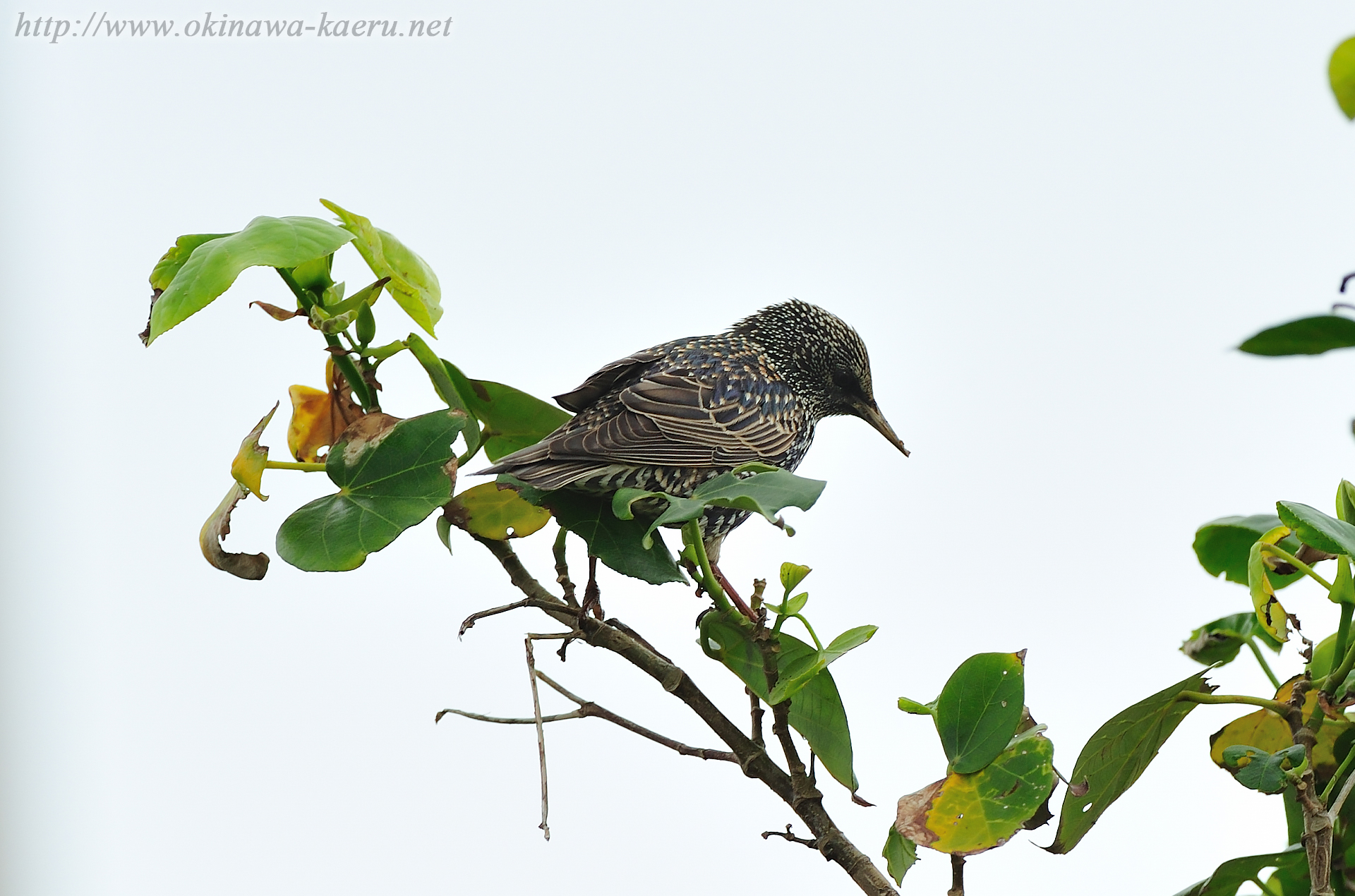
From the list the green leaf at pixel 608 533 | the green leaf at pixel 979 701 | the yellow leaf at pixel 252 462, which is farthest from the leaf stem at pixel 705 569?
the yellow leaf at pixel 252 462

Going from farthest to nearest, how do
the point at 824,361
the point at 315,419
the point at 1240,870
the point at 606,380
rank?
the point at 824,361
the point at 606,380
the point at 315,419
the point at 1240,870

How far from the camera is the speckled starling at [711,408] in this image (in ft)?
2.68

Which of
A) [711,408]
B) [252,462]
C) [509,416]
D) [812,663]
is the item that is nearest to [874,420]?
[711,408]

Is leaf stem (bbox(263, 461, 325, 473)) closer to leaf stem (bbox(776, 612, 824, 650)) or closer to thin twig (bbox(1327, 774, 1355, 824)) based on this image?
leaf stem (bbox(776, 612, 824, 650))

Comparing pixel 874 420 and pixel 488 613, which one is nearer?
pixel 488 613

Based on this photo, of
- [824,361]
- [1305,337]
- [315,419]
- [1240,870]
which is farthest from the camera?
[824,361]

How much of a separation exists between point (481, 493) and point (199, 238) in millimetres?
224

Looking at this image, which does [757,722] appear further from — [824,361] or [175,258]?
[824,361]

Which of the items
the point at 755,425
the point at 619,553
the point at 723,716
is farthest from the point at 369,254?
the point at 755,425

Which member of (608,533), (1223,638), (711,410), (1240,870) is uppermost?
(711,410)

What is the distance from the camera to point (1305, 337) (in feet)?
1.78

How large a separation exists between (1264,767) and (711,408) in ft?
1.70

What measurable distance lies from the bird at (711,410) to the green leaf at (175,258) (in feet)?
0.71

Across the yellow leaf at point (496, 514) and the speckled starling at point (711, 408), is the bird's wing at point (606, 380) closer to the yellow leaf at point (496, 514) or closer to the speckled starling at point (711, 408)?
the speckled starling at point (711, 408)
